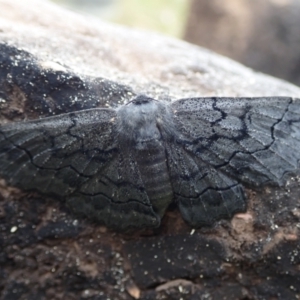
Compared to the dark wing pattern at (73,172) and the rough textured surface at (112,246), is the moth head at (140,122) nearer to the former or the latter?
the dark wing pattern at (73,172)

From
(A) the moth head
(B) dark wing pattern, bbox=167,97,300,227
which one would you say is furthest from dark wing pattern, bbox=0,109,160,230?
(B) dark wing pattern, bbox=167,97,300,227

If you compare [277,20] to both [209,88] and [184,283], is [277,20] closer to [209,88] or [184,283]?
[209,88]

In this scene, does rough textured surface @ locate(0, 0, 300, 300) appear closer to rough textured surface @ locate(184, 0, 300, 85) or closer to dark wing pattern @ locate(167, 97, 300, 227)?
dark wing pattern @ locate(167, 97, 300, 227)

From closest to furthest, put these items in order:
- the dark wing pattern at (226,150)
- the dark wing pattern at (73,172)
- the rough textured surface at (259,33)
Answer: the dark wing pattern at (73,172) → the dark wing pattern at (226,150) → the rough textured surface at (259,33)

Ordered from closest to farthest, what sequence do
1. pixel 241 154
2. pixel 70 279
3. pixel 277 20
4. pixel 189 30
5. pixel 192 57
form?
pixel 70 279 < pixel 241 154 < pixel 192 57 < pixel 277 20 < pixel 189 30

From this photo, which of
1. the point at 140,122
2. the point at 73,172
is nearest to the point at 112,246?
the point at 73,172

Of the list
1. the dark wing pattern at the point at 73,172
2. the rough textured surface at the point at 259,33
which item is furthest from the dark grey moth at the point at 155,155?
the rough textured surface at the point at 259,33

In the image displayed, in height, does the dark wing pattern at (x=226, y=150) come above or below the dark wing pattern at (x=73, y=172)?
above

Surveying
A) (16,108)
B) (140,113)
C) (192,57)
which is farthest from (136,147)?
(192,57)
